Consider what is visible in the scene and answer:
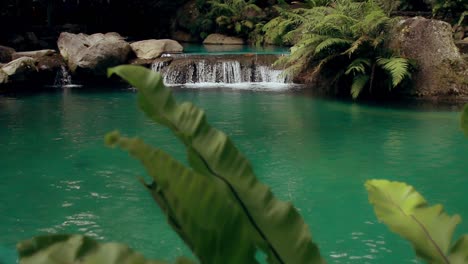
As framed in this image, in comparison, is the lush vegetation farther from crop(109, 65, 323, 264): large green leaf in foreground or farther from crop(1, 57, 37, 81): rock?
crop(1, 57, 37, 81): rock

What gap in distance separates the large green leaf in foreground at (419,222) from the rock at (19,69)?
1185 cm

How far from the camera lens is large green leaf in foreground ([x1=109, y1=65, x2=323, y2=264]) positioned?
0.97 metres

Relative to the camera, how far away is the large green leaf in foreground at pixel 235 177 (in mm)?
974

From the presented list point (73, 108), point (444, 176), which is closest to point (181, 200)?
point (444, 176)

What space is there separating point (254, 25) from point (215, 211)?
19.4 m

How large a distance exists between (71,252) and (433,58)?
34.9 feet

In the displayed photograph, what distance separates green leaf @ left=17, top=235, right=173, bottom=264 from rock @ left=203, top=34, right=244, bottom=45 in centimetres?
1913

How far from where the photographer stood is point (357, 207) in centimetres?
483

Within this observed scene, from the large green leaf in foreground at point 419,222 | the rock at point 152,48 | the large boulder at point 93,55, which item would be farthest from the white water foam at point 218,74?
the large green leaf in foreground at point 419,222

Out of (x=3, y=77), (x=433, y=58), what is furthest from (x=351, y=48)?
(x=3, y=77)

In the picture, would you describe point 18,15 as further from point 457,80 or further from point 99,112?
point 457,80

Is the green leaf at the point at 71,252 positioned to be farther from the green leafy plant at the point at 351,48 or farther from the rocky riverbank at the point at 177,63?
the rocky riverbank at the point at 177,63

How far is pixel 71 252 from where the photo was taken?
33.4 inches

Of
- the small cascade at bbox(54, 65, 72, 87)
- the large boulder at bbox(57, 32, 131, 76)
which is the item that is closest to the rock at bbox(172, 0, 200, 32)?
the large boulder at bbox(57, 32, 131, 76)
